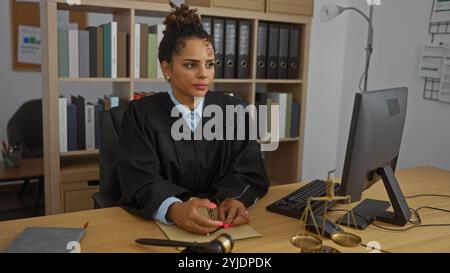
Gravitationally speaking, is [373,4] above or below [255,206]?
above

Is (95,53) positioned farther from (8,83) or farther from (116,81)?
(8,83)

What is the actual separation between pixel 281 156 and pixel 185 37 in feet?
6.25

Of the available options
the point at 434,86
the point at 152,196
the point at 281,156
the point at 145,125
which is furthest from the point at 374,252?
the point at 281,156

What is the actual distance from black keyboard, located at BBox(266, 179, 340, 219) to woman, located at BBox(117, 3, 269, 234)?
0.10m

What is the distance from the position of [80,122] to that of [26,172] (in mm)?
757

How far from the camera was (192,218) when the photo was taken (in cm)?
120

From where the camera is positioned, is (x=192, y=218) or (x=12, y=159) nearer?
(x=192, y=218)

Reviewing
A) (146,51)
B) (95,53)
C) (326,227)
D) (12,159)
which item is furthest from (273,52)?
(12,159)

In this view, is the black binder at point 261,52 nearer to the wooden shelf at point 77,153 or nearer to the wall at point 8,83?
→ the wooden shelf at point 77,153

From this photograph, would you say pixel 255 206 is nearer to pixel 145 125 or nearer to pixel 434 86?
pixel 145 125

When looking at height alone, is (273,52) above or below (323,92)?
above

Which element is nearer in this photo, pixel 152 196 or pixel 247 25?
pixel 152 196

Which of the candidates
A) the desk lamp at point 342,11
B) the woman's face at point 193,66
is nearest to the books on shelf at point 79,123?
the woman's face at point 193,66

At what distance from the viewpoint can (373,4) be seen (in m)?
2.87
